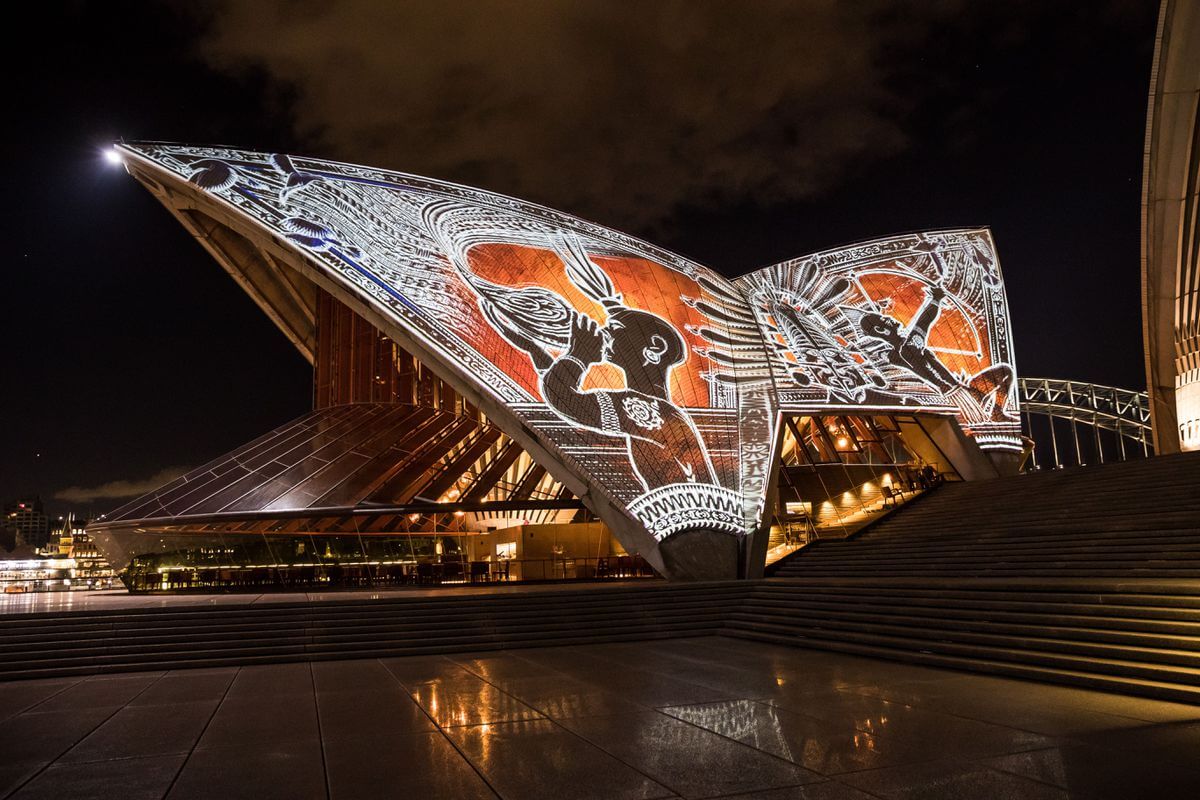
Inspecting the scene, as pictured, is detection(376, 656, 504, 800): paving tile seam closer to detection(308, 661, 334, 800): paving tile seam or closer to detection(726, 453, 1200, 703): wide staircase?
detection(308, 661, 334, 800): paving tile seam

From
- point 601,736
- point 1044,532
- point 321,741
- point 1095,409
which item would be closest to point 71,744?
point 321,741

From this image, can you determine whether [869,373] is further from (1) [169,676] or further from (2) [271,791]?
(2) [271,791]

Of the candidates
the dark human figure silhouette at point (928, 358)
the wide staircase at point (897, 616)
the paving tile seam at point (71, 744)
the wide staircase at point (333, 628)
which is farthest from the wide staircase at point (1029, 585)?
the paving tile seam at point (71, 744)

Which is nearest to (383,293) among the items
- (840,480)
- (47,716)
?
(47,716)

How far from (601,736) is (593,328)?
39.0 ft

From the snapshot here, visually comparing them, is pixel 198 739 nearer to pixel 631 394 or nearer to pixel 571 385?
pixel 571 385

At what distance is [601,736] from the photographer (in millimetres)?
5449

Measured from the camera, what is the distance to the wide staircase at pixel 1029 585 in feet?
23.7

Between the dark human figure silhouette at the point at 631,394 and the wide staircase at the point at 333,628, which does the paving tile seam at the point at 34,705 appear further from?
the dark human figure silhouette at the point at 631,394

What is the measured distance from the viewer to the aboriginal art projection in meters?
14.9

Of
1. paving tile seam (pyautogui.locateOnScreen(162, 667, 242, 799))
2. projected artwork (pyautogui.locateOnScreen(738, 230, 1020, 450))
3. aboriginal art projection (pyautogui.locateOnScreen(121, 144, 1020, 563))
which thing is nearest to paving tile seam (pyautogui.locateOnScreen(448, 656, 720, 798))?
paving tile seam (pyautogui.locateOnScreen(162, 667, 242, 799))

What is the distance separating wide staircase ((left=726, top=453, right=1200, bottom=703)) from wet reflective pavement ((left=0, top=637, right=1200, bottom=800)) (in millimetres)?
521

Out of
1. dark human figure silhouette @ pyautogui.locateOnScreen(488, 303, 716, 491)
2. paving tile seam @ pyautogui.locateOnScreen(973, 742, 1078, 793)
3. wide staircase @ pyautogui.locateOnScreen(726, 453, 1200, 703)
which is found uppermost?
dark human figure silhouette @ pyautogui.locateOnScreen(488, 303, 716, 491)

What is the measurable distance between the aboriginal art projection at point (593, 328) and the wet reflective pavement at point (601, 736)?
23.2 feet
